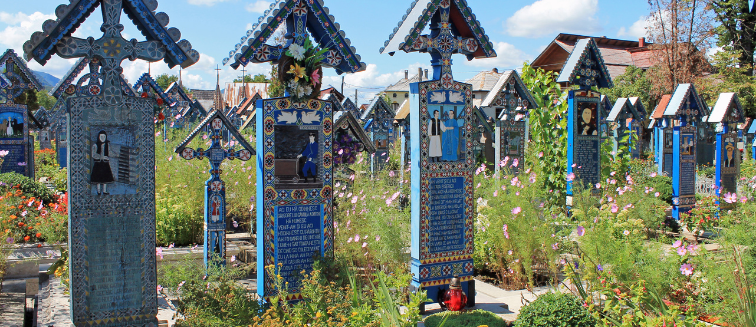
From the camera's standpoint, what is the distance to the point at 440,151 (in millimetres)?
6508

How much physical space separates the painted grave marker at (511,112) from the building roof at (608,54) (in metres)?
24.6

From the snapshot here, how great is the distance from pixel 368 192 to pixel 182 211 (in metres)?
3.21

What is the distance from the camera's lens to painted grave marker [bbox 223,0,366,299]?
5859 millimetres

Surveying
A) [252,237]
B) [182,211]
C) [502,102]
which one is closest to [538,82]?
[502,102]

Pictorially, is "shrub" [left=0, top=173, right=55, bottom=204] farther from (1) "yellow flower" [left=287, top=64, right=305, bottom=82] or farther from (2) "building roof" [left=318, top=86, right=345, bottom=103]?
(1) "yellow flower" [left=287, top=64, right=305, bottom=82]

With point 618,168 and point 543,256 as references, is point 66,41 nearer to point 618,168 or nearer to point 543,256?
point 543,256

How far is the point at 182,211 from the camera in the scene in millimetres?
9055

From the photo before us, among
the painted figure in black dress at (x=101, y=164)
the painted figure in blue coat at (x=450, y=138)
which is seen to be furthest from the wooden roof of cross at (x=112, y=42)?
the painted figure in blue coat at (x=450, y=138)

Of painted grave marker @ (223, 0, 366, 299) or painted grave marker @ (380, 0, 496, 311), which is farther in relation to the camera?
painted grave marker @ (380, 0, 496, 311)

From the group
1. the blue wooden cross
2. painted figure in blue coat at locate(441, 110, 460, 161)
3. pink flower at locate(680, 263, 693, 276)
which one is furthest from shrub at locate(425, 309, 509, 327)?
the blue wooden cross

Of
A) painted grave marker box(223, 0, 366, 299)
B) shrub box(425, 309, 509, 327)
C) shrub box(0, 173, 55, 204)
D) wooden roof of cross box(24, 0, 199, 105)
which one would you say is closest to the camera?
wooden roof of cross box(24, 0, 199, 105)

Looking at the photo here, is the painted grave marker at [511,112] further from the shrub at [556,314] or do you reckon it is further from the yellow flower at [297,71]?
the shrub at [556,314]

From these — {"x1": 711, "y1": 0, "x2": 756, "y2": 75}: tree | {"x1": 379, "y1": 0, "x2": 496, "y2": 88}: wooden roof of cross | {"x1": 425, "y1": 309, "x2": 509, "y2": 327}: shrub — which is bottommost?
{"x1": 425, "y1": 309, "x2": 509, "y2": 327}: shrub

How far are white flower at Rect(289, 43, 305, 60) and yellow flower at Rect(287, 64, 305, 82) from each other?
101 millimetres
